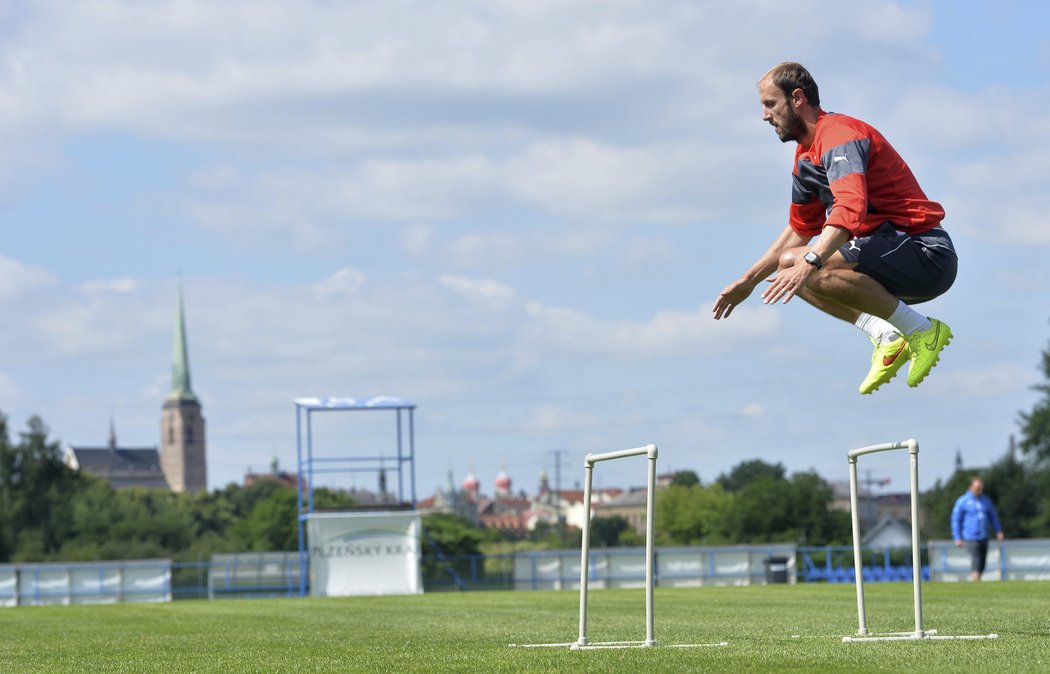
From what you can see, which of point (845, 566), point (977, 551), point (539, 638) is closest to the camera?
point (539, 638)

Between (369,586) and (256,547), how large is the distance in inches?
3844

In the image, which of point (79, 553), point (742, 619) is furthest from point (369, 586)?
point (79, 553)

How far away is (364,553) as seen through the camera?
3334cm

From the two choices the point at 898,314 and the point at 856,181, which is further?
the point at 898,314

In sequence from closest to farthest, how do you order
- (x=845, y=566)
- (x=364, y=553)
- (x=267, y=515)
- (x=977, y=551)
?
(x=977, y=551) < (x=364, y=553) < (x=845, y=566) < (x=267, y=515)

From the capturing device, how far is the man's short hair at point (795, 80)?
25.6ft

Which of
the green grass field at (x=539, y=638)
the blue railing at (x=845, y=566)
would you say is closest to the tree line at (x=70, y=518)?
the blue railing at (x=845, y=566)

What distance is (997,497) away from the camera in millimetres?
91938

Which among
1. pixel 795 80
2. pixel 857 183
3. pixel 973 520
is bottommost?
pixel 973 520

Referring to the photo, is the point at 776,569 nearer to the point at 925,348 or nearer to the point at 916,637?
the point at 925,348

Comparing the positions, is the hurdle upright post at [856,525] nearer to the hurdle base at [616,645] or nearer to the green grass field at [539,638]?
the green grass field at [539,638]

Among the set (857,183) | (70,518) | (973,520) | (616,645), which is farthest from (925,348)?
(70,518)

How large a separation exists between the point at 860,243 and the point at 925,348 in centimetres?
77

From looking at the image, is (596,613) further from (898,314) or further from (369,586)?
(369,586)
